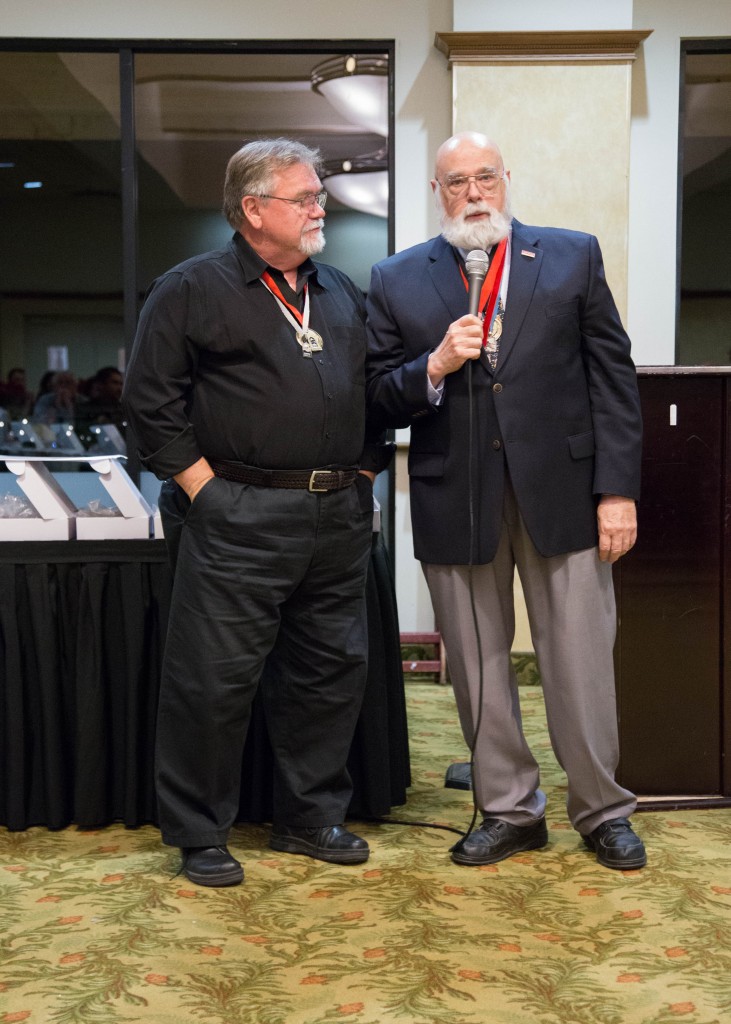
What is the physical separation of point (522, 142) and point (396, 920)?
12.3 feet

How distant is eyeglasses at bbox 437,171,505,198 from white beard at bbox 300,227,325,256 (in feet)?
1.05

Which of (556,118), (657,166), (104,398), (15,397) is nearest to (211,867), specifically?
(556,118)

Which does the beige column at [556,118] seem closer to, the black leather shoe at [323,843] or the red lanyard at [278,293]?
the red lanyard at [278,293]

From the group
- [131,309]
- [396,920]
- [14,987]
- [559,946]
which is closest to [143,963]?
[14,987]

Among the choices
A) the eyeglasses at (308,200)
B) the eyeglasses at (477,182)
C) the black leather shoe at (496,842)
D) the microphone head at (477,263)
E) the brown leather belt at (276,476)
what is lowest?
the black leather shoe at (496,842)

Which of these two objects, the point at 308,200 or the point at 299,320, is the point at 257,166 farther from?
the point at 299,320

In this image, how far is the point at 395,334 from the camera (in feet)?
9.06

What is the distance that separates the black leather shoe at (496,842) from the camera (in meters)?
2.73

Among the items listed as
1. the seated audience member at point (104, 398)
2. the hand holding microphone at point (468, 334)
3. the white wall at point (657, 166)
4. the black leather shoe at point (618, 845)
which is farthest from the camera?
the seated audience member at point (104, 398)

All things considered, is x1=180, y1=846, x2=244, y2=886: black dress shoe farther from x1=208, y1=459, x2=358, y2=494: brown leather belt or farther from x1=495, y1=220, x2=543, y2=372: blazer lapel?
x1=495, y1=220, x2=543, y2=372: blazer lapel

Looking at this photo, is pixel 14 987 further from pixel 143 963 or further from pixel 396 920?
pixel 396 920

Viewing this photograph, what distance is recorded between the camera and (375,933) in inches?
92.0

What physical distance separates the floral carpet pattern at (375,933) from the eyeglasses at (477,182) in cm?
157

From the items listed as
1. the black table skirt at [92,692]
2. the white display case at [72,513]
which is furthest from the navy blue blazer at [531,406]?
the white display case at [72,513]
